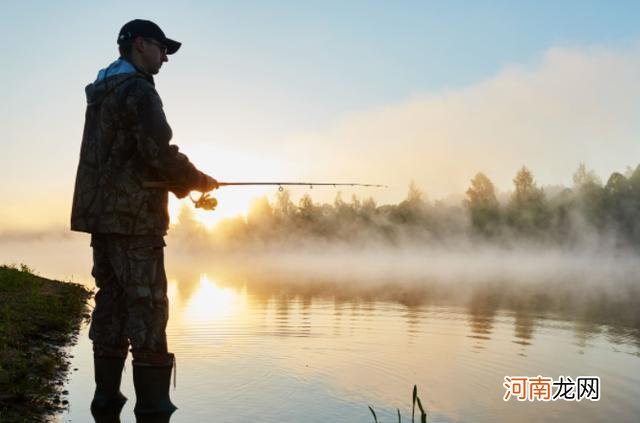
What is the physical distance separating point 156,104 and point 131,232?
118 centimetres

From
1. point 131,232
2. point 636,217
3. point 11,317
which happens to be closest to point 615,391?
point 131,232

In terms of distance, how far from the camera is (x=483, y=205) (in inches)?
4798

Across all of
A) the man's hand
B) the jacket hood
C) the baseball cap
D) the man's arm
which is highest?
the baseball cap

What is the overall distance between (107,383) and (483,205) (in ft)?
395

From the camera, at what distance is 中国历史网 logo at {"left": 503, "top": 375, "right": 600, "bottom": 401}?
23.4 ft

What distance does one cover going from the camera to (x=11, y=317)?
10.7m

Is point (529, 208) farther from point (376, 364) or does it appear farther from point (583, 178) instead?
point (376, 364)

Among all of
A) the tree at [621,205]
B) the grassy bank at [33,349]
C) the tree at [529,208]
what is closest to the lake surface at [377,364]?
the grassy bank at [33,349]

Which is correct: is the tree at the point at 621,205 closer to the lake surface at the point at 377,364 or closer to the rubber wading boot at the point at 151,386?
the lake surface at the point at 377,364

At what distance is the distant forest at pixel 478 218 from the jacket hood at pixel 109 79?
106 metres

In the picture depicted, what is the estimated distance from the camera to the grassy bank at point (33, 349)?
610 cm

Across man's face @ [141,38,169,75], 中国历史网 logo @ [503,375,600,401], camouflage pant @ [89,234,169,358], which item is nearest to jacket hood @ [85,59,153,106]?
man's face @ [141,38,169,75]

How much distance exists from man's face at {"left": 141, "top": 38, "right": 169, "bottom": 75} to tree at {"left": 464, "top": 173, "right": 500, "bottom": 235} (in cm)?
11590

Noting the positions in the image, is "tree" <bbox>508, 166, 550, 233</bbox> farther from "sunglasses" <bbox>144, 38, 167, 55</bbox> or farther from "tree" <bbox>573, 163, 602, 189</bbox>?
"sunglasses" <bbox>144, 38, 167, 55</bbox>
